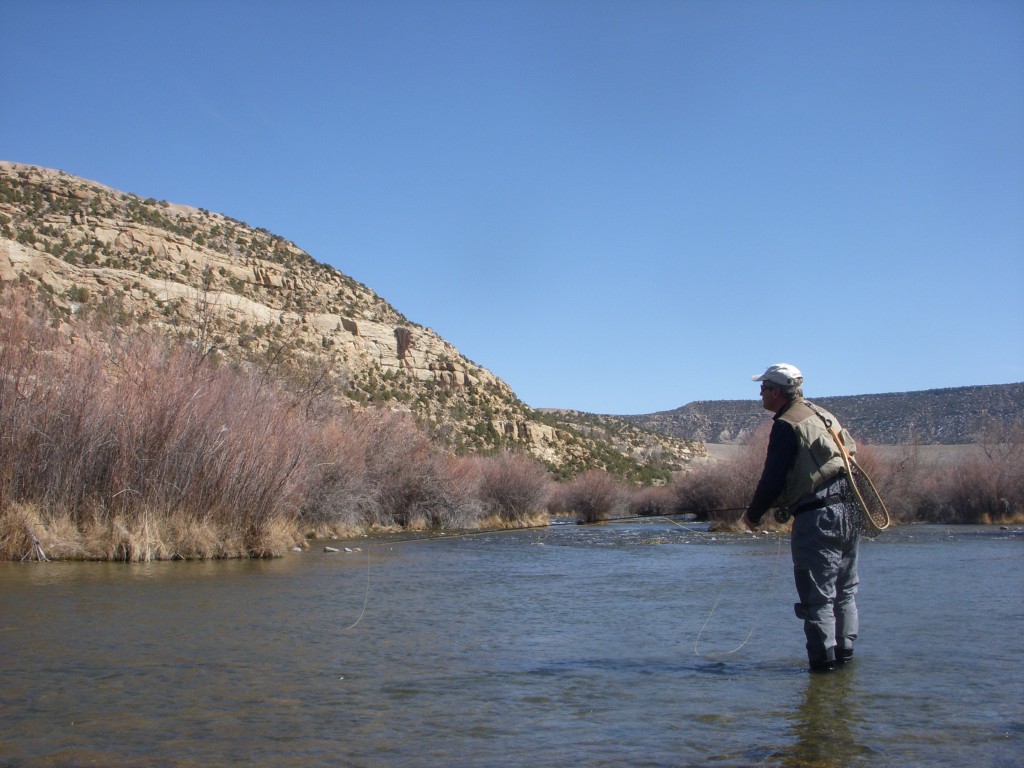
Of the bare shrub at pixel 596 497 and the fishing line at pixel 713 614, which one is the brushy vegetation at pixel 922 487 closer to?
the bare shrub at pixel 596 497

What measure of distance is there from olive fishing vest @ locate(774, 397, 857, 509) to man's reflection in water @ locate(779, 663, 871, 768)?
122 centimetres

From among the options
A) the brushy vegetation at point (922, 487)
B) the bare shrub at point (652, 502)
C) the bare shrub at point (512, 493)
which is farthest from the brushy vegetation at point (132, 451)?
the bare shrub at point (652, 502)

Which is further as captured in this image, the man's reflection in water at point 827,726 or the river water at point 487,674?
the river water at point 487,674

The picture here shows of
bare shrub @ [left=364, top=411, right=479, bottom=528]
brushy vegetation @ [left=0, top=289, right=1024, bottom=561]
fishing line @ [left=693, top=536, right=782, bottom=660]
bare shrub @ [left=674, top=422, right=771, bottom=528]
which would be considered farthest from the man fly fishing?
bare shrub @ [left=364, top=411, right=479, bottom=528]

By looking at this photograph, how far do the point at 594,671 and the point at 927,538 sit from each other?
18.5 meters

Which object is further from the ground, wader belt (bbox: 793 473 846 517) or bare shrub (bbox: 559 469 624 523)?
wader belt (bbox: 793 473 846 517)

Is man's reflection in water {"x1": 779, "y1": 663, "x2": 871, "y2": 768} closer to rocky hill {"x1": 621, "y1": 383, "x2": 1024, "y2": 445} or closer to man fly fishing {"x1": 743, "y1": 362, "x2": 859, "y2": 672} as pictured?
man fly fishing {"x1": 743, "y1": 362, "x2": 859, "y2": 672}

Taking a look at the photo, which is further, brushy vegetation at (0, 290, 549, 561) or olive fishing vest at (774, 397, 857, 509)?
brushy vegetation at (0, 290, 549, 561)

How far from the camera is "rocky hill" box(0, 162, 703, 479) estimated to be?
Answer: 42719 mm

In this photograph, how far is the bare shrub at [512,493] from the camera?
107 feet

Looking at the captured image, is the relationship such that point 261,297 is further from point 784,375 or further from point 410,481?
point 784,375

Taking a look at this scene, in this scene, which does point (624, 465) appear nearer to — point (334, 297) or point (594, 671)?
point (334, 297)

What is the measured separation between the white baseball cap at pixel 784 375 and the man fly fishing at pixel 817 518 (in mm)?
229

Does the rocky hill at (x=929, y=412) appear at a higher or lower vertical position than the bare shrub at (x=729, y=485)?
higher
